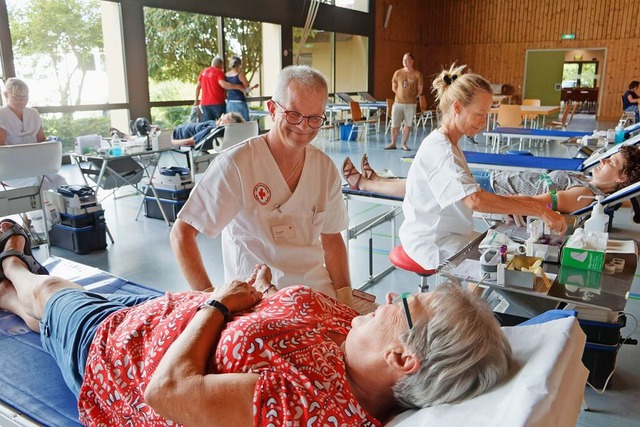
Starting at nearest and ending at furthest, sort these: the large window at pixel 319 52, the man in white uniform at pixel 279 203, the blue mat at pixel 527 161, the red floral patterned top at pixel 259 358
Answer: the red floral patterned top at pixel 259 358 < the man in white uniform at pixel 279 203 < the blue mat at pixel 527 161 < the large window at pixel 319 52

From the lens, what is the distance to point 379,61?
14352mm

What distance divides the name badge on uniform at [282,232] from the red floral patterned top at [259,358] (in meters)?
0.39

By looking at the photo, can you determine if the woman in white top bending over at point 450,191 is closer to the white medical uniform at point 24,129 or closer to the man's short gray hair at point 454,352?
the man's short gray hair at point 454,352

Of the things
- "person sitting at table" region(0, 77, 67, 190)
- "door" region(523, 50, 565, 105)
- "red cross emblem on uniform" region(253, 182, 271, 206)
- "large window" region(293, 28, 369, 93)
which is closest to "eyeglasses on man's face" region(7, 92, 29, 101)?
"person sitting at table" region(0, 77, 67, 190)

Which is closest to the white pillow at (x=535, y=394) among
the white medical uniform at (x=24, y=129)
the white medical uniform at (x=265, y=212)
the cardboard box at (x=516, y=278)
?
the cardboard box at (x=516, y=278)

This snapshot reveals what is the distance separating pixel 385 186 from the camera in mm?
3086

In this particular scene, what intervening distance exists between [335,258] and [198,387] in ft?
3.25

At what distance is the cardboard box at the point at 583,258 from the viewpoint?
1.72m

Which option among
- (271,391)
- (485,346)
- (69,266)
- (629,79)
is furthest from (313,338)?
(629,79)

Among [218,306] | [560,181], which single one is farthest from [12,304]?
[560,181]

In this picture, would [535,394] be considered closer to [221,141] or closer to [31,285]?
[31,285]

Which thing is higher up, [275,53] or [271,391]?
[275,53]

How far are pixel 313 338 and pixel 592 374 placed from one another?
148 cm

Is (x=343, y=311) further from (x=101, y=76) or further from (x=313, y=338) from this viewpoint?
(x=101, y=76)
